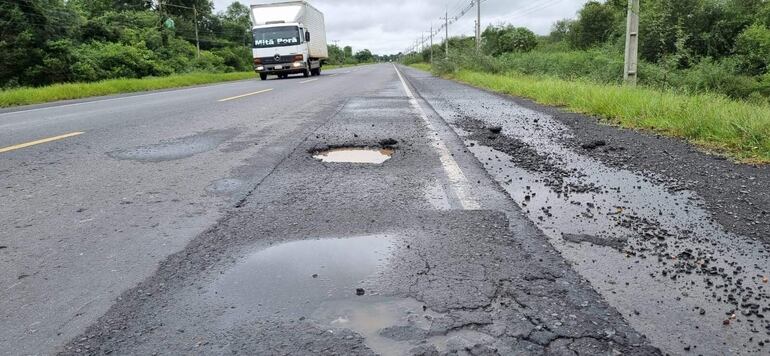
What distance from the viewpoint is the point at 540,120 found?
8.23 m

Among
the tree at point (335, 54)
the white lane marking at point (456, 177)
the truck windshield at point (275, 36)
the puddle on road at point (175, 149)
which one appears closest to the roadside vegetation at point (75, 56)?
the truck windshield at point (275, 36)

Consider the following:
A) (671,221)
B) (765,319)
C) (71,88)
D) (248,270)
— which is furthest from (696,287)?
(71,88)

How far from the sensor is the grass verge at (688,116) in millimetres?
5355

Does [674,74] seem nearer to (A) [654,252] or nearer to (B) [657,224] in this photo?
(B) [657,224]

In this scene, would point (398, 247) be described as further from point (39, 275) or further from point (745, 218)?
point (745, 218)

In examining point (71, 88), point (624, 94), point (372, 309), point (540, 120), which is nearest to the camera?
point (372, 309)

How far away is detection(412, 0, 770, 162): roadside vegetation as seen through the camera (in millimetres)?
6168

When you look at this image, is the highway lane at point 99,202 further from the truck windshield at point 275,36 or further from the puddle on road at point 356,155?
the truck windshield at point 275,36

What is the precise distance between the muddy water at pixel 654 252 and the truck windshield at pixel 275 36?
2237 cm

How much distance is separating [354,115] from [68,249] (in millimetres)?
6499

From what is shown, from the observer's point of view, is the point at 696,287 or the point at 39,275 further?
the point at 39,275

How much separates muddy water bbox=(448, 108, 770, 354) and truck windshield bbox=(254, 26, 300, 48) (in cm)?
2237

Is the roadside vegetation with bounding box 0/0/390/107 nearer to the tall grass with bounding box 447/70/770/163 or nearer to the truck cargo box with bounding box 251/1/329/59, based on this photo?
the truck cargo box with bounding box 251/1/329/59

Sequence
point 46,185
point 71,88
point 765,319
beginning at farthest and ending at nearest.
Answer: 1. point 71,88
2. point 46,185
3. point 765,319
